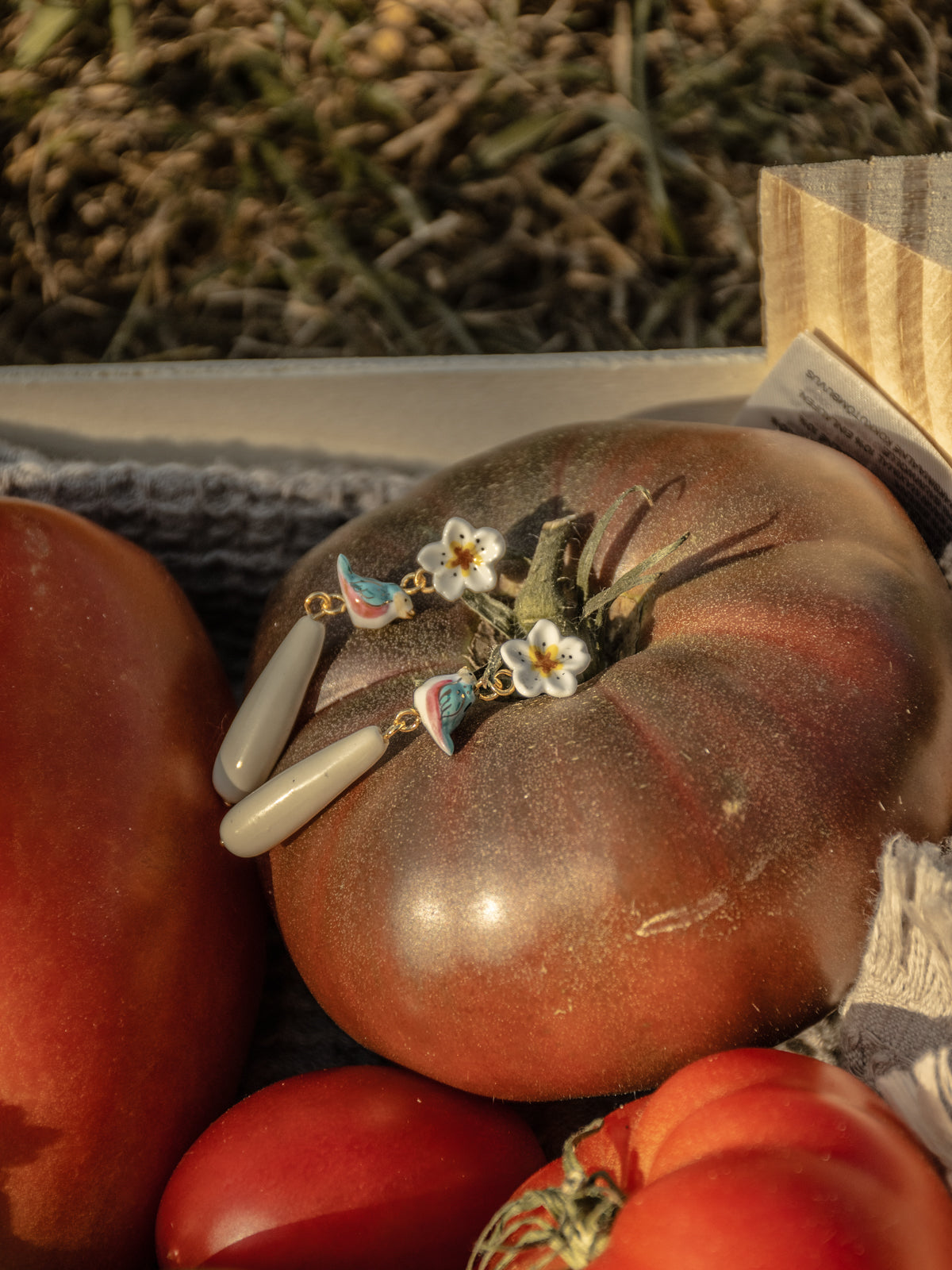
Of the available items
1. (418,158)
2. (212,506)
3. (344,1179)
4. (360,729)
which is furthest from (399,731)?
(418,158)

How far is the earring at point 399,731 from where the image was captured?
0.65 metres

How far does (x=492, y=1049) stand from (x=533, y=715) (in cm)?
18

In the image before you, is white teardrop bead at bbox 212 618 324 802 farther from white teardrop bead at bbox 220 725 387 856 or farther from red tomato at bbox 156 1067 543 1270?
red tomato at bbox 156 1067 543 1270

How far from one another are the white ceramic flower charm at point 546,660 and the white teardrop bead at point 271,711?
14 centimetres

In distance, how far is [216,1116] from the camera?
74 centimetres

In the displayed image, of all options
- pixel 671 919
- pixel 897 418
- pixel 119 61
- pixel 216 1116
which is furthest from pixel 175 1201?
pixel 119 61

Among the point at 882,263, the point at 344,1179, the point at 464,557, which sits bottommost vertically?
the point at 344,1179

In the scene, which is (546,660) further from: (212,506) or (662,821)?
(212,506)

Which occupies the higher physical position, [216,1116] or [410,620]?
[410,620]

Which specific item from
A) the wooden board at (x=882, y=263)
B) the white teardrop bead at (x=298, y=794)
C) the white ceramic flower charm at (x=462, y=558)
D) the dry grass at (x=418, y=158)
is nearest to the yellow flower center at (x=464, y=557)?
the white ceramic flower charm at (x=462, y=558)

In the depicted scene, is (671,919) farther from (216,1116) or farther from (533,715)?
(216,1116)

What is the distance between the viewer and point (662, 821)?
0.60 meters

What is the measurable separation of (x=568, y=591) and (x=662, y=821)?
0.17 metres

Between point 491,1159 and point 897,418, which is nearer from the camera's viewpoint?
point 491,1159
